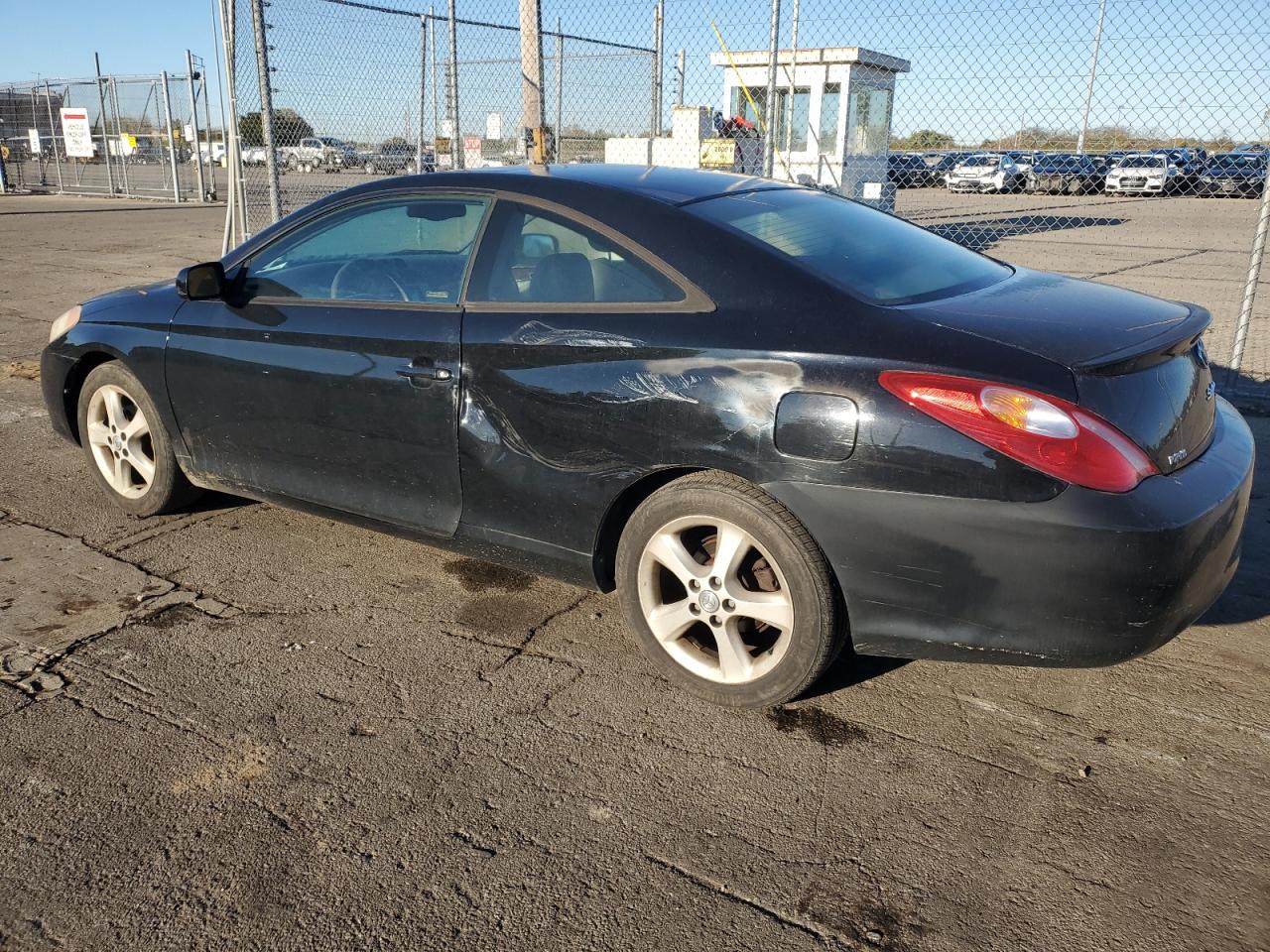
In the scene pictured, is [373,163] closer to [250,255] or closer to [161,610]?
[250,255]

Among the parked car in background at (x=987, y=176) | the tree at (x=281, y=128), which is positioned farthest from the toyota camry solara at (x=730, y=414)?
the parked car in background at (x=987, y=176)

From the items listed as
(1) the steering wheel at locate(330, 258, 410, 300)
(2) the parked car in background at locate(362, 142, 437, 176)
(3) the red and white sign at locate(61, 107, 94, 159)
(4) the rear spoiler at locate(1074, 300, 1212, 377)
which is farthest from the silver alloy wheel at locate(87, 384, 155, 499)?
(3) the red and white sign at locate(61, 107, 94, 159)

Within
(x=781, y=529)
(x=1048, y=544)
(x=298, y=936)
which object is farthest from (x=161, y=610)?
(x=1048, y=544)

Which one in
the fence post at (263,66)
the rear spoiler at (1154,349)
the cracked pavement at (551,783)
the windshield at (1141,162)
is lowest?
the cracked pavement at (551,783)

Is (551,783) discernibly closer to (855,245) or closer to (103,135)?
(855,245)

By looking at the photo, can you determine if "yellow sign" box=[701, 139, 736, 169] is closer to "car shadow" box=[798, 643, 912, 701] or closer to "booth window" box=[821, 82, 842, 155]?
"booth window" box=[821, 82, 842, 155]

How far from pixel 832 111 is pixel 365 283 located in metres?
13.7

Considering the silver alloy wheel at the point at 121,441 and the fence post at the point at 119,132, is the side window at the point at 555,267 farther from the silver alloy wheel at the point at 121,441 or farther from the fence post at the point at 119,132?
the fence post at the point at 119,132

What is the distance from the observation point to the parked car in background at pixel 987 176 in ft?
56.0

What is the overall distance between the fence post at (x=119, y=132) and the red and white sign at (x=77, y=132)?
2.93 ft

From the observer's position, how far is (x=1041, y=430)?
2576 millimetres

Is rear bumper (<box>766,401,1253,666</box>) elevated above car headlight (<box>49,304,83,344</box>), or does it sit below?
below

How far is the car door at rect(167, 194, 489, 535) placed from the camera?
3562 mm

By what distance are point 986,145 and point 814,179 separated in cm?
682
